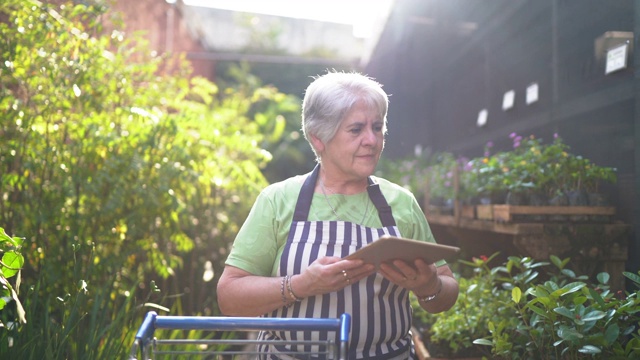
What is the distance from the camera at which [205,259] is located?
5895mm

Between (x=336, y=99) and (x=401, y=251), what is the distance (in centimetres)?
72

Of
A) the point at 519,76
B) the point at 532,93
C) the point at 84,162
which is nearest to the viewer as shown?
the point at 84,162

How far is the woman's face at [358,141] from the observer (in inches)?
94.0

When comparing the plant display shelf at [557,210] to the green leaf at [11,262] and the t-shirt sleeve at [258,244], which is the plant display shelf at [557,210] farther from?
the green leaf at [11,262]

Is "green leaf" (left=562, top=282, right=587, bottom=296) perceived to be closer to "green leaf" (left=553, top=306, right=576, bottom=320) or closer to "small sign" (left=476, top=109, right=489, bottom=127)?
"green leaf" (left=553, top=306, right=576, bottom=320)

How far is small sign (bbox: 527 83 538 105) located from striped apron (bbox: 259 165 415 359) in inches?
118

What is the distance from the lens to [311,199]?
2443 mm

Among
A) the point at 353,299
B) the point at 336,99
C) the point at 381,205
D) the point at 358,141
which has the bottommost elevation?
the point at 353,299

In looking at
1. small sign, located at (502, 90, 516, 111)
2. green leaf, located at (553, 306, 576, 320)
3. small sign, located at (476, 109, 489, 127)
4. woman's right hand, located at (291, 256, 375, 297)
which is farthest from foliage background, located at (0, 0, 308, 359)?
small sign, located at (476, 109, 489, 127)

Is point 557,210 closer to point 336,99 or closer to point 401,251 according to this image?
point 336,99

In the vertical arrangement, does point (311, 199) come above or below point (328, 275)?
above

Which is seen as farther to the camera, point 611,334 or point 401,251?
point 611,334

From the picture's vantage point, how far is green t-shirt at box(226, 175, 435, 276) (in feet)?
7.73

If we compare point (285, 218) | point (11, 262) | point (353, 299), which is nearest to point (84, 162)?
point (11, 262)
